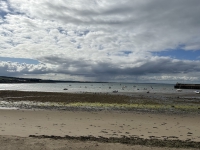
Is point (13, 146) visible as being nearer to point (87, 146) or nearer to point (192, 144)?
point (87, 146)

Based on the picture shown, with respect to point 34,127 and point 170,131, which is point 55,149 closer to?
point 34,127

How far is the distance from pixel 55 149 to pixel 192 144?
5381 millimetres

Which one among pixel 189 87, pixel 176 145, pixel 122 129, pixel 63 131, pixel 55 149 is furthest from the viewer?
pixel 189 87

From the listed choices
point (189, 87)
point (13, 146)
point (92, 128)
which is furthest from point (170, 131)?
point (189, 87)

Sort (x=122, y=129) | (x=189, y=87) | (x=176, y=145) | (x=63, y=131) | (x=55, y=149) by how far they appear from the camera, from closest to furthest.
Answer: (x=55, y=149), (x=176, y=145), (x=63, y=131), (x=122, y=129), (x=189, y=87)

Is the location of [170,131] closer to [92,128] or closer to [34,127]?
[92,128]

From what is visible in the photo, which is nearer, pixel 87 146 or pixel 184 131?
pixel 87 146

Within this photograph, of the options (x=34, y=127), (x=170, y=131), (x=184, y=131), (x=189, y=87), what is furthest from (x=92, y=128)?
(x=189, y=87)

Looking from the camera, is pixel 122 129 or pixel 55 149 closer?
pixel 55 149

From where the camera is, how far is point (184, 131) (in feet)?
40.5

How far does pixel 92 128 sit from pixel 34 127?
3337 mm

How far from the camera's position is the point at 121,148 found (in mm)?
7934

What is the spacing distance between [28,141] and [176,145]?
5767mm

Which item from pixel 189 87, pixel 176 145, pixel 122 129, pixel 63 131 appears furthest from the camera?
pixel 189 87
